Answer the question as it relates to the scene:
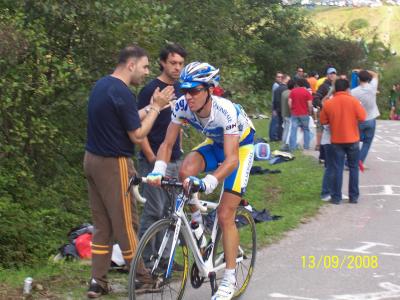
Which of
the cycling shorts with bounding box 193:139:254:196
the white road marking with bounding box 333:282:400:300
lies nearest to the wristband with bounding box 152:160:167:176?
the cycling shorts with bounding box 193:139:254:196

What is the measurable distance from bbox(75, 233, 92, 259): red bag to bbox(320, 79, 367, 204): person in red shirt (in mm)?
5194

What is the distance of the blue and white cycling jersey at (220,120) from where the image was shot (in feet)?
18.3

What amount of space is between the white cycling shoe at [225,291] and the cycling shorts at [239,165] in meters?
0.73

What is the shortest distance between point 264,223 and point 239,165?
3.90 m

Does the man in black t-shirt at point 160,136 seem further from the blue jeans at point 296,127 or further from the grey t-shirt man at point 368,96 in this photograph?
the blue jeans at point 296,127

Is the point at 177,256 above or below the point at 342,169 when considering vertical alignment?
above

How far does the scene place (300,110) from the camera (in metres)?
17.8

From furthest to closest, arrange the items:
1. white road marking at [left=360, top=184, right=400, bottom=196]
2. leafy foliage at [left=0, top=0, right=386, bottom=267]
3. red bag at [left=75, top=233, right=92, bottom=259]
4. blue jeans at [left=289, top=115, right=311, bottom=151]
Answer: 1. blue jeans at [left=289, top=115, right=311, bottom=151]
2. white road marking at [left=360, top=184, right=400, bottom=196]
3. leafy foliage at [left=0, top=0, right=386, bottom=267]
4. red bag at [left=75, top=233, right=92, bottom=259]

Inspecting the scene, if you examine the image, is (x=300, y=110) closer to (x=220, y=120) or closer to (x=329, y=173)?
(x=329, y=173)

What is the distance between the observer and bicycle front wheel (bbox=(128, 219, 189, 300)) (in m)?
→ 5.13

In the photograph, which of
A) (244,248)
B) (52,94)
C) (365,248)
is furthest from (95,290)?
(52,94)

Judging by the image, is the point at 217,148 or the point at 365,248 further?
the point at 365,248

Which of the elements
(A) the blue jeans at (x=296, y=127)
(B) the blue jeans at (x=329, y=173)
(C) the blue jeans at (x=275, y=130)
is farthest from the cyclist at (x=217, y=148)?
(C) the blue jeans at (x=275, y=130)

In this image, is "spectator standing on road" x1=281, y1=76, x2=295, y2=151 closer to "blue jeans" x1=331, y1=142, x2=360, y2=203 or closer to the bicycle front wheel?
"blue jeans" x1=331, y1=142, x2=360, y2=203
